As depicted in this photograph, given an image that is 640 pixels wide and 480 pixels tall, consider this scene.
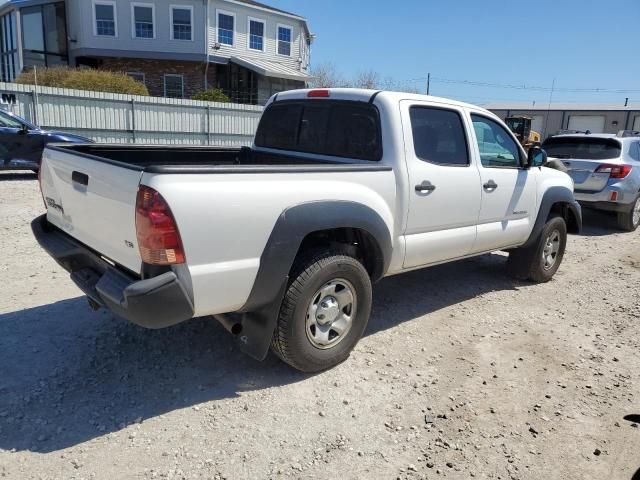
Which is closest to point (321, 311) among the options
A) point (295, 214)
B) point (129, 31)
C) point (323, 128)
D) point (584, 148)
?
point (295, 214)

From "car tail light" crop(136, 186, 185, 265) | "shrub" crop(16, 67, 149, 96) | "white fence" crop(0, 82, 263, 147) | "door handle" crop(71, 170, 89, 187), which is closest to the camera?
"car tail light" crop(136, 186, 185, 265)

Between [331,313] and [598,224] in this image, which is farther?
[598,224]

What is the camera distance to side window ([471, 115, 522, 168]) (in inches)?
194

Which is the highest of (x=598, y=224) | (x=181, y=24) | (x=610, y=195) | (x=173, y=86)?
(x=181, y=24)

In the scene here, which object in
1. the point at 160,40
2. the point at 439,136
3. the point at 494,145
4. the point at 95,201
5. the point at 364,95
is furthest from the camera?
the point at 160,40

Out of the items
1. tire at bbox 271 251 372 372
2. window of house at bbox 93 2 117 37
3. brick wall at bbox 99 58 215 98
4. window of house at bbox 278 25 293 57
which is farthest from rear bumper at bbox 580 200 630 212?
window of house at bbox 93 2 117 37

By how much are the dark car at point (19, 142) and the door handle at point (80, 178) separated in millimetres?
9110

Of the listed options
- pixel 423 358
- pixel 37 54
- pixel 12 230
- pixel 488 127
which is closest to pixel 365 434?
pixel 423 358

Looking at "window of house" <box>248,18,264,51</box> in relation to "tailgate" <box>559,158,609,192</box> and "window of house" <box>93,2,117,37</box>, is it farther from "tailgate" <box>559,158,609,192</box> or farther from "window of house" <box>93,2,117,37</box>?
"tailgate" <box>559,158,609,192</box>

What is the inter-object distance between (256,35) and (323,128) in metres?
27.6

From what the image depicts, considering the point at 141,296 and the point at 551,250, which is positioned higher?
the point at 141,296

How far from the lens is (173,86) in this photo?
2877cm

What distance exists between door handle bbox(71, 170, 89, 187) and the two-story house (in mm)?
25883

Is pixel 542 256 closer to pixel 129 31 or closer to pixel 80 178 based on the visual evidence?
pixel 80 178
